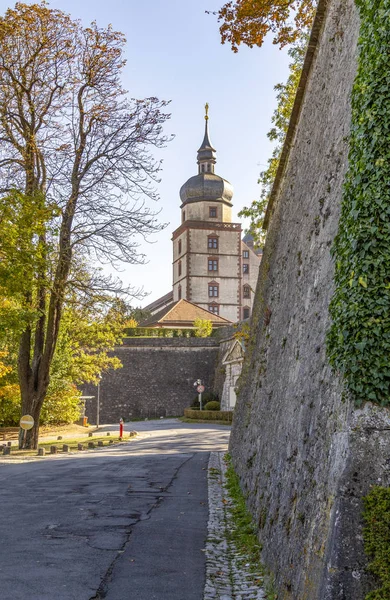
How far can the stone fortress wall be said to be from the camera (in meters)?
3.99

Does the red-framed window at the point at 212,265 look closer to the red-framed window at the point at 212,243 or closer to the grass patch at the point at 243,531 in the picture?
the red-framed window at the point at 212,243

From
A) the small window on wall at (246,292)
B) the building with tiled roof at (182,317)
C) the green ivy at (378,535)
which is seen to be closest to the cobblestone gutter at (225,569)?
the green ivy at (378,535)

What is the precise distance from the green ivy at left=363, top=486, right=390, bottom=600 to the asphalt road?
2099 mm

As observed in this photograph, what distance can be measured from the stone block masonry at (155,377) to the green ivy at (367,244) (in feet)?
153

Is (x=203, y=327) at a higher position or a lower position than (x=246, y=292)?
lower

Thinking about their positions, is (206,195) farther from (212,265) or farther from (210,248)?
(212,265)

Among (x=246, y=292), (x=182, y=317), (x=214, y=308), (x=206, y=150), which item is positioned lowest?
(x=182, y=317)

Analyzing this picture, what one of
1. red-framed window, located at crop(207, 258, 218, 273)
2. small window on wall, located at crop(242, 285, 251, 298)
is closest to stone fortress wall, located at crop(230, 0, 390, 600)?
red-framed window, located at crop(207, 258, 218, 273)

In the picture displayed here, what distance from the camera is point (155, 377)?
52281 millimetres

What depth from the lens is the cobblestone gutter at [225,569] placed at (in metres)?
5.60

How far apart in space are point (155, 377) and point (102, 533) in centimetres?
4450

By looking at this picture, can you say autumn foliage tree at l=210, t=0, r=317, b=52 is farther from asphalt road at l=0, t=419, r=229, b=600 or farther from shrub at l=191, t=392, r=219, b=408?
shrub at l=191, t=392, r=219, b=408

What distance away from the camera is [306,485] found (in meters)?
4.90

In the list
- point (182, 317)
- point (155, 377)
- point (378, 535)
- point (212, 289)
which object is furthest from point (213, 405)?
point (378, 535)
